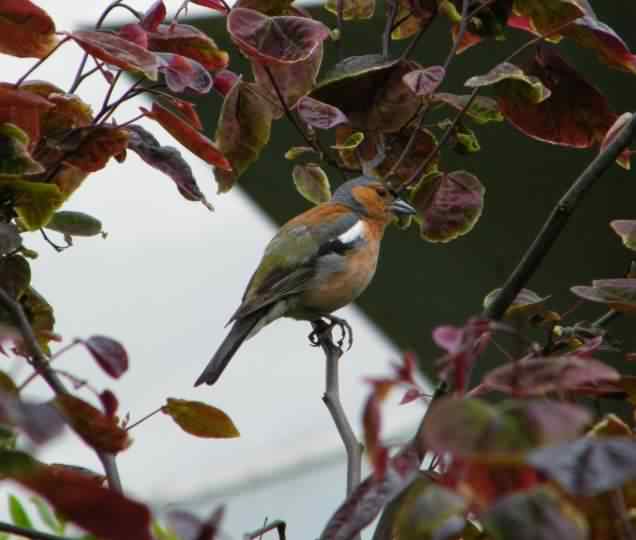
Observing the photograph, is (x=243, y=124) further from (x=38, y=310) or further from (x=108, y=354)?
(x=108, y=354)

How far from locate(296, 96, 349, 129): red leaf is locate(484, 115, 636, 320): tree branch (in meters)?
0.52

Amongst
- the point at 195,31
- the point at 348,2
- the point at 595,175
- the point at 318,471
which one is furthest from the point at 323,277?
the point at 318,471

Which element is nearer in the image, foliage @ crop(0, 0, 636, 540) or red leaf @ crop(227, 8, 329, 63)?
foliage @ crop(0, 0, 636, 540)

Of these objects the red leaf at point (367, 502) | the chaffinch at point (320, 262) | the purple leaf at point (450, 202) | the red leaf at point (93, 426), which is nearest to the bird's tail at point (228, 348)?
the chaffinch at point (320, 262)

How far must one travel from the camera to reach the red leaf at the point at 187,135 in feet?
5.45

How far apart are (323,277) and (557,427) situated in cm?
296

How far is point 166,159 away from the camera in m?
1.70

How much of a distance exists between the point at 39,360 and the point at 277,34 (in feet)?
2.77

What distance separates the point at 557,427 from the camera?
29.0 inches

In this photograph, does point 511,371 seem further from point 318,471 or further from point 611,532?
point 318,471

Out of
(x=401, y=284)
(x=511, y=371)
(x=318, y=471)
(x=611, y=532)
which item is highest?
(x=511, y=371)

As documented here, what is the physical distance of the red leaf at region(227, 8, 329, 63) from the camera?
1.77m

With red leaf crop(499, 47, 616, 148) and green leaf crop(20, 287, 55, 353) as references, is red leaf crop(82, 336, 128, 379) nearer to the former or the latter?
green leaf crop(20, 287, 55, 353)

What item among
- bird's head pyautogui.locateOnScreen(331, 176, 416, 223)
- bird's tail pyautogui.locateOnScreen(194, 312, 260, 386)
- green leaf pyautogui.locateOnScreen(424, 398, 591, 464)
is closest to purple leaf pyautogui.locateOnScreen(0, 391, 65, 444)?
green leaf pyautogui.locateOnScreen(424, 398, 591, 464)
